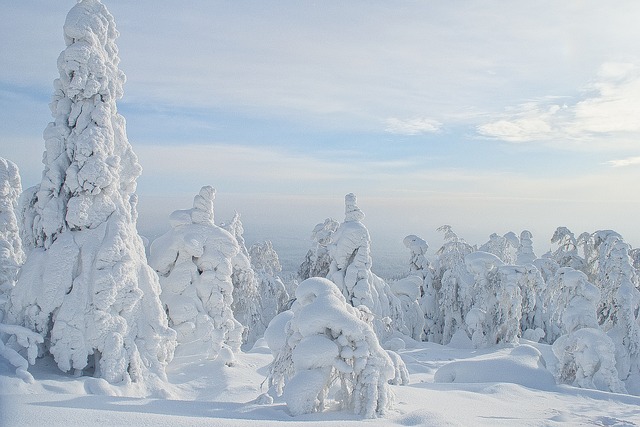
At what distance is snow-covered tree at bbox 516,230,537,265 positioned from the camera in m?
34.8

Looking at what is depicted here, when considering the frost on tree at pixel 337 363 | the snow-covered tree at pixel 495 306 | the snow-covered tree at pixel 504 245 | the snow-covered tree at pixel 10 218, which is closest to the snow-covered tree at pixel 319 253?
the snow-covered tree at pixel 495 306

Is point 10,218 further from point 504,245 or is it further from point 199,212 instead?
point 504,245

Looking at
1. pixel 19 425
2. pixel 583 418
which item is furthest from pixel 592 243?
pixel 19 425

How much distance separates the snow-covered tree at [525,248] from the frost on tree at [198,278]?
81.1 ft

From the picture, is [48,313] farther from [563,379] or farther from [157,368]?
[563,379]

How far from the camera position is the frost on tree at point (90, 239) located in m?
11.1

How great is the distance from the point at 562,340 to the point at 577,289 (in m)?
2.08

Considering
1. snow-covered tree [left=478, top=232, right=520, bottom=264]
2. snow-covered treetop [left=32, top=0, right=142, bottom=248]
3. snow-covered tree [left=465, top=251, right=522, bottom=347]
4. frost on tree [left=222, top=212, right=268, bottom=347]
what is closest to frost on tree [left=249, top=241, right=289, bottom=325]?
frost on tree [left=222, top=212, right=268, bottom=347]

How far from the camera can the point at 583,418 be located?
1177cm

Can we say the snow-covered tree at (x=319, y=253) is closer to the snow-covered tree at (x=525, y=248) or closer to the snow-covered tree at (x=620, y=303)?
the snow-covered tree at (x=525, y=248)

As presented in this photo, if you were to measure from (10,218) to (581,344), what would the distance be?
1841 centimetres

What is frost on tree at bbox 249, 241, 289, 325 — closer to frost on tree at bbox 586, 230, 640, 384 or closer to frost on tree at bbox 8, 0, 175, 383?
frost on tree at bbox 586, 230, 640, 384

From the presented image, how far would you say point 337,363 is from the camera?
932 centimetres

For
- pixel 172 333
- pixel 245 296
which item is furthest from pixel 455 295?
pixel 172 333
